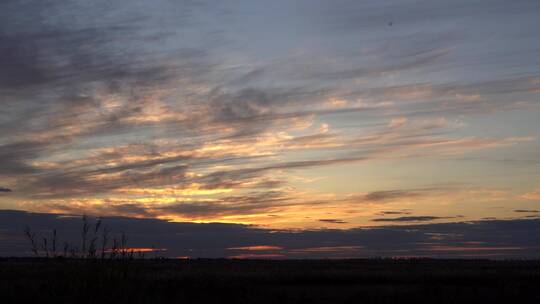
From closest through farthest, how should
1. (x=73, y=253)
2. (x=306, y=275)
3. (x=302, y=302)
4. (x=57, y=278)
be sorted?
(x=73, y=253), (x=57, y=278), (x=302, y=302), (x=306, y=275)

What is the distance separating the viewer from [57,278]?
851 inches

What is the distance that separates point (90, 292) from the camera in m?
20.5

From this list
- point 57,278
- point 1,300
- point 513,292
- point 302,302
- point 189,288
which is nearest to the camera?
point 57,278

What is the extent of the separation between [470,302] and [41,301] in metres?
16.8

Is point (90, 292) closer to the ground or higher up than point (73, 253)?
closer to the ground

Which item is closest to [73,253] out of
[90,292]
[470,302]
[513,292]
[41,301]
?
[90,292]

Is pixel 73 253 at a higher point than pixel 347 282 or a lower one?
higher

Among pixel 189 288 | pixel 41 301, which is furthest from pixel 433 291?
pixel 41 301

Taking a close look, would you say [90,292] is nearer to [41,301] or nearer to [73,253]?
[73,253]

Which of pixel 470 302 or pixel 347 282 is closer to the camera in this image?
pixel 470 302

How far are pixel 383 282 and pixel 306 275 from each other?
5.65 metres

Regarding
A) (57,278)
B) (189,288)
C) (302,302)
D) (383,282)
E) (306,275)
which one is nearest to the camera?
(57,278)

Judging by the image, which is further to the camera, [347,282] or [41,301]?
[347,282]

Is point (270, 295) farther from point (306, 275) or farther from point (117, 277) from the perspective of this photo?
point (306, 275)
